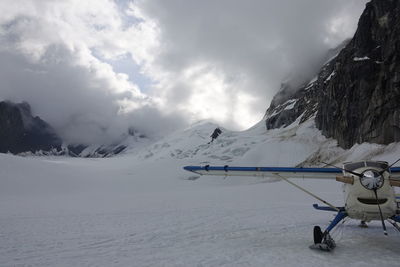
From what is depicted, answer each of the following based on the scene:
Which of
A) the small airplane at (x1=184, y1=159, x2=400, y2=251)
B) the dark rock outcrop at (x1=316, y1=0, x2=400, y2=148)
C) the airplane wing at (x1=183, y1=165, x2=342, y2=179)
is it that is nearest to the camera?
the small airplane at (x1=184, y1=159, x2=400, y2=251)

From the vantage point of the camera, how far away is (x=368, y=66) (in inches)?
2633

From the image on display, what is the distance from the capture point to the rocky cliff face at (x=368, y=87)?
189ft

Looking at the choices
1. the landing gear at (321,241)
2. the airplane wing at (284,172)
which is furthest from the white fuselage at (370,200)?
the airplane wing at (284,172)

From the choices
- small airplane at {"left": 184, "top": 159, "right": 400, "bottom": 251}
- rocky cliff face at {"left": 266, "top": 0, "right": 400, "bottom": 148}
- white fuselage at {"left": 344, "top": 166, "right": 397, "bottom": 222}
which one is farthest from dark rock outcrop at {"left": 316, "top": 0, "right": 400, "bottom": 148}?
white fuselage at {"left": 344, "top": 166, "right": 397, "bottom": 222}

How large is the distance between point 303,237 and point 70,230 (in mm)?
10234

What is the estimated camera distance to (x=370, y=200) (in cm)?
953

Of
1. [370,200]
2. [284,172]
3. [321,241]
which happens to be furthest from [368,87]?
[321,241]

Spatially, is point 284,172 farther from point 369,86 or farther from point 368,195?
point 369,86

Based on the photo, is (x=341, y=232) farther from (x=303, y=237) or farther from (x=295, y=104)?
(x=295, y=104)

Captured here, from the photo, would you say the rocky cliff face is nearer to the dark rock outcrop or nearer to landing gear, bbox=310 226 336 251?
the dark rock outcrop

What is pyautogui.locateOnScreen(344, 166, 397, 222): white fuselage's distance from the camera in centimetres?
945

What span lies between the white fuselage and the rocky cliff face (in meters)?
52.0

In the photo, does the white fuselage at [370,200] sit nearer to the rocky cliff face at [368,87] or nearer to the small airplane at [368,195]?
the small airplane at [368,195]

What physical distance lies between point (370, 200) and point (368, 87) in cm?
6548
